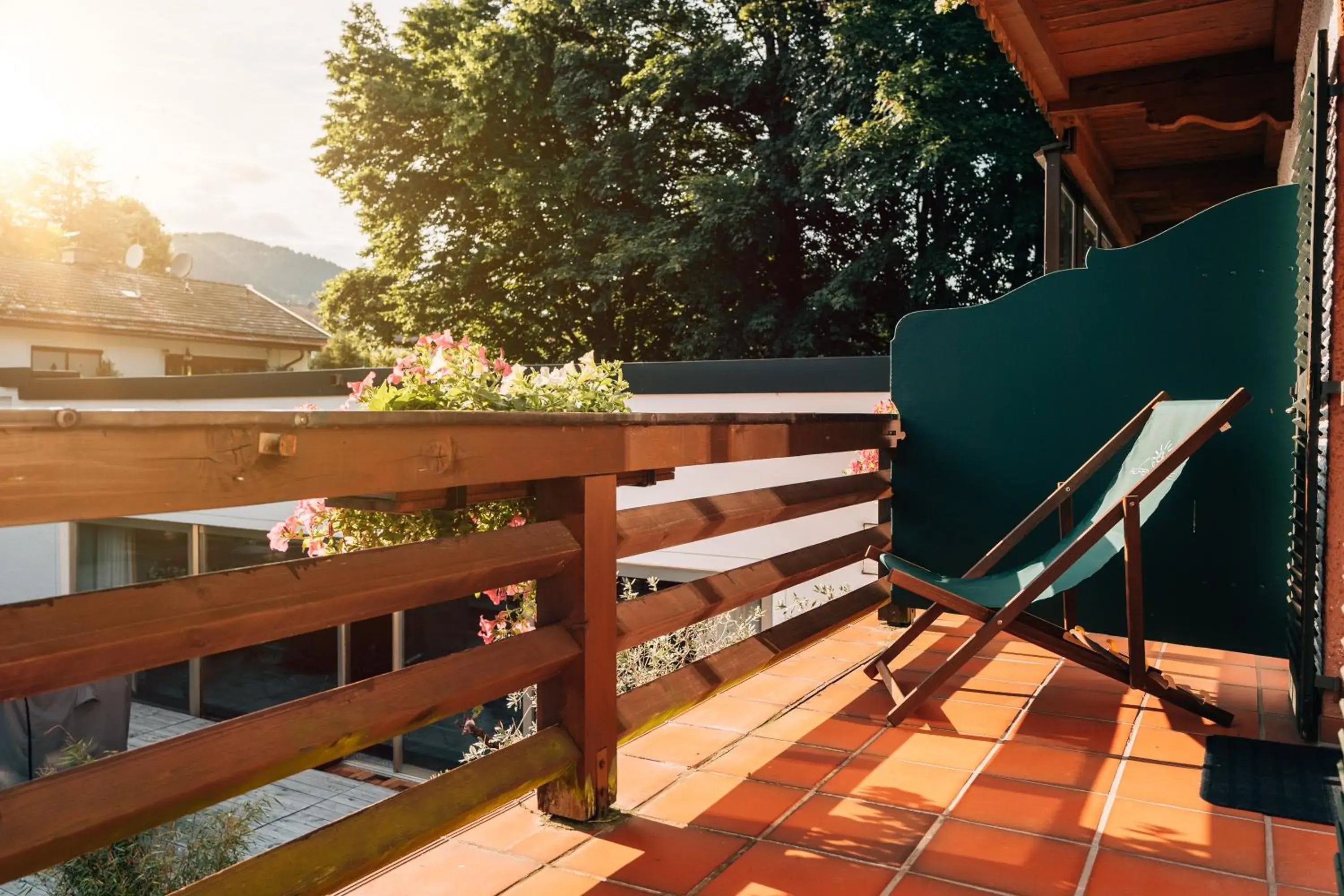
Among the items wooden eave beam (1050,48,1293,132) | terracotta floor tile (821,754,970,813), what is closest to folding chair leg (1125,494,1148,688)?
terracotta floor tile (821,754,970,813)

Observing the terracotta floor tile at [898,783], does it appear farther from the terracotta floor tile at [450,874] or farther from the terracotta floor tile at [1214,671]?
the terracotta floor tile at [1214,671]

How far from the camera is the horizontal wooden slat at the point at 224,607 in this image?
1.23m

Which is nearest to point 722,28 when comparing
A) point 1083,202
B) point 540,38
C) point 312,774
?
point 540,38

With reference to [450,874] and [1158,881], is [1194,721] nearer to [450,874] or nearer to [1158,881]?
[1158,881]

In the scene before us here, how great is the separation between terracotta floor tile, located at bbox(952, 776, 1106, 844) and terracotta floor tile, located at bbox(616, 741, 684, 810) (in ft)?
2.25

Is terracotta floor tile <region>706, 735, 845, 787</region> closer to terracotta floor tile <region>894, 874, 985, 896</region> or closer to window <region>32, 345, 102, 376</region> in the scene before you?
terracotta floor tile <region>894, 874, 985, 896</region>

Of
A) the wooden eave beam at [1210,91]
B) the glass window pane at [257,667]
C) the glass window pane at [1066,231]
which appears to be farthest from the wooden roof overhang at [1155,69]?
the glass window pane at [257,667]

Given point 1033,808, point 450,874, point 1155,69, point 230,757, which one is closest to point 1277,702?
point 1033,808

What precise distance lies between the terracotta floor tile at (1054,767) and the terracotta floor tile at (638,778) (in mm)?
802

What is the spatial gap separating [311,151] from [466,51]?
430 centimetres

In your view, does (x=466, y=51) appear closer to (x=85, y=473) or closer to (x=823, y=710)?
(x=823, y=710)

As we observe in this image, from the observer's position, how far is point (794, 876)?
6.57ft

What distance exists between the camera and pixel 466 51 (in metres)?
18.0

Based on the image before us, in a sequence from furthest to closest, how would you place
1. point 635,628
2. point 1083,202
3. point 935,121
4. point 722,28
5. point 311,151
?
point 311,151
point 722,28
point 935,121
point 1083,202
point 635,628
